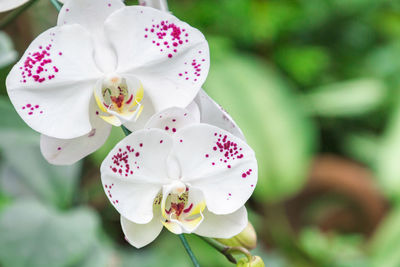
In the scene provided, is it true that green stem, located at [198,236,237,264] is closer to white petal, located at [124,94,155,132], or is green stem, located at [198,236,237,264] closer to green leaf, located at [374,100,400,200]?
white petal, located at [124,94,155,132]

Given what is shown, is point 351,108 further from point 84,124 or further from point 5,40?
point 84,124

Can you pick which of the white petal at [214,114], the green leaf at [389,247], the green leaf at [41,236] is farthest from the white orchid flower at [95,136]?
the green leaf at [389,247]

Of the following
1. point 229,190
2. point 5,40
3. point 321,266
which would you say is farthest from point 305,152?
point 229,190

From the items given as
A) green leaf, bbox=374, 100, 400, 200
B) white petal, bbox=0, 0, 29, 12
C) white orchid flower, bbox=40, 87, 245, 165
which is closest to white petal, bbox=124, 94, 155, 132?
white orchid flower, bbox=40, 87, 245, 165

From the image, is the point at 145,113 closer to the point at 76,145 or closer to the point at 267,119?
the point at 76,145

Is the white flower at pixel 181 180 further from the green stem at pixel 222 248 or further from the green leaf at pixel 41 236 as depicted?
the green leaf at pixel 41 236

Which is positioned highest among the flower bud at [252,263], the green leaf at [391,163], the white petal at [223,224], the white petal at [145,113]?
the white petal at [145,113]
